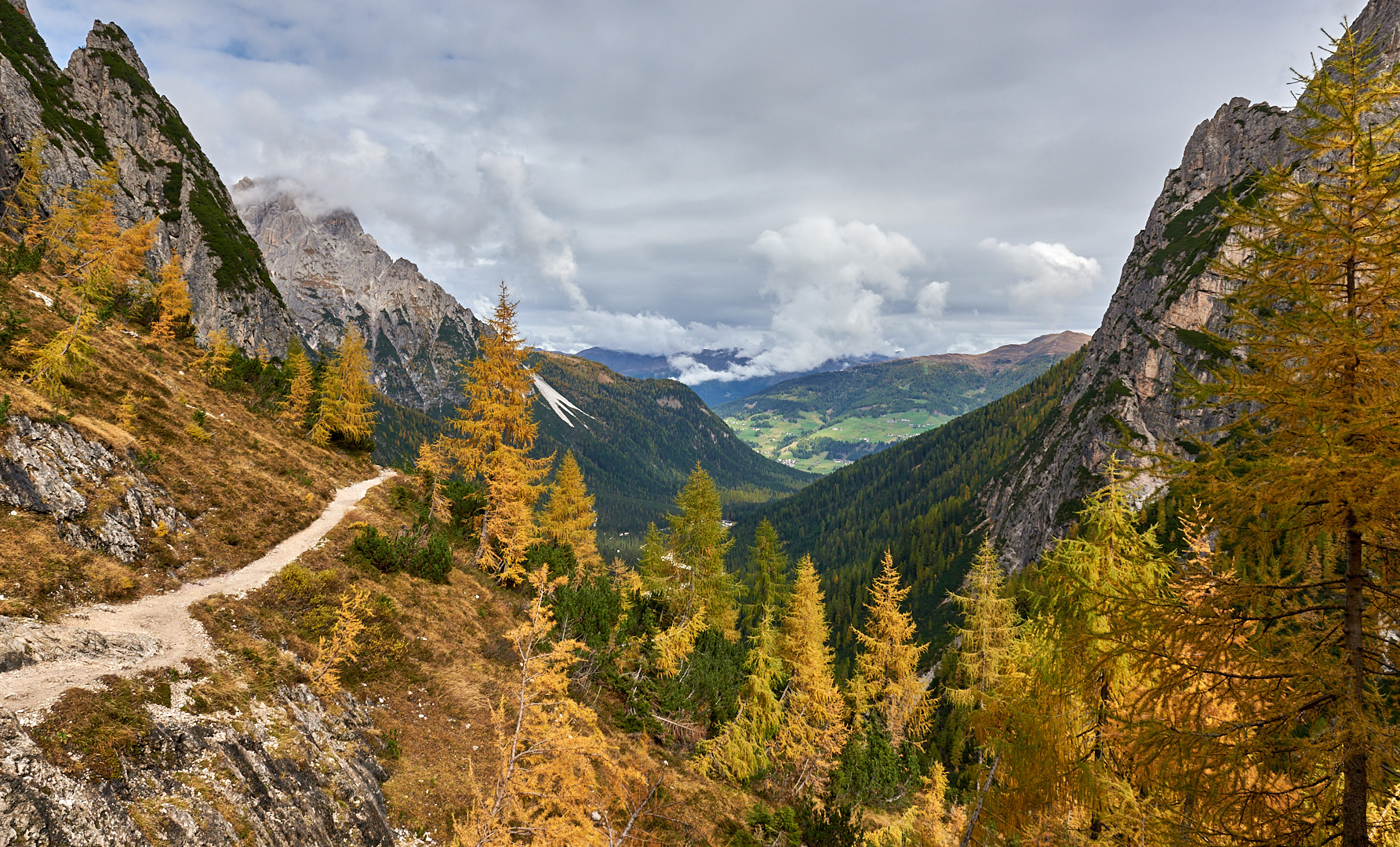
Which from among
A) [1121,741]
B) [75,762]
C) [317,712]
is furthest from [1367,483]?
[317,712]

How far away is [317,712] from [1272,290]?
20.9 m

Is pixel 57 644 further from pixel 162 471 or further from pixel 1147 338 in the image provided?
pixel 1147 338

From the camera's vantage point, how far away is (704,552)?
116ft

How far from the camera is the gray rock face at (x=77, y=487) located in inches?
584

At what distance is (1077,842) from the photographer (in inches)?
429

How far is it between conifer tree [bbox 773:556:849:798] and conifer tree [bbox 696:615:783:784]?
0.99 metres

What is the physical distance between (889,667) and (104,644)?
3733cm

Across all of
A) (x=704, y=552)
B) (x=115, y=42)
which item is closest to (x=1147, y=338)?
(x=704, y=552)

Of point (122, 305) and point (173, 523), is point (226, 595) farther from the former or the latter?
point (122, 305)

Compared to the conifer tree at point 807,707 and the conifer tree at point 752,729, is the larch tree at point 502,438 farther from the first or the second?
the conifer tree at point 807,707

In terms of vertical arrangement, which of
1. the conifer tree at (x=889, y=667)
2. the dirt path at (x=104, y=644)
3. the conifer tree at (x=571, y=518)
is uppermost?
the dirt path at (x=104, y=644)

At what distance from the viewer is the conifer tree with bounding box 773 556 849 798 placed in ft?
83.5

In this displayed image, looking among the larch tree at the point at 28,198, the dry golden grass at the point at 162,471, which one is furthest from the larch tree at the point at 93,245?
the dry golden grass at the point at 162,471

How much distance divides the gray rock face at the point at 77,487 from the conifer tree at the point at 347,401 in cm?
2411
